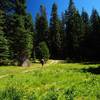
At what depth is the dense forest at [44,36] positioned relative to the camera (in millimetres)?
54250

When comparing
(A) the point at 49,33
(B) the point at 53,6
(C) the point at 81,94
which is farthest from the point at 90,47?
(C) the point at 81,94

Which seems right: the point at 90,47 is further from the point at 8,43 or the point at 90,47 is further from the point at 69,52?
the point at 8,43

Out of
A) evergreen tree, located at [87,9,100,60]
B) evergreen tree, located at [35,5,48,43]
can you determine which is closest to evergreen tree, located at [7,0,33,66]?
evergreen tree, located at [87,9,100,60]

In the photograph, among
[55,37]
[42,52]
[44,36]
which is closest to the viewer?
[42,52]

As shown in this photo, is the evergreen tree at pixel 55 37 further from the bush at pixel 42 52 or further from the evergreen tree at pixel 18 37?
the evergreen tree at pixel 18 37

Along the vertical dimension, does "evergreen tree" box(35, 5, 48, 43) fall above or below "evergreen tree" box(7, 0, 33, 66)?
above

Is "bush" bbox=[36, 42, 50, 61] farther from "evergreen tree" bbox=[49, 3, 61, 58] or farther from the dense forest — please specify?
"evergreen tree" bbox=[49, 3, 61, 58]

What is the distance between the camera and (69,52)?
86.6 metres

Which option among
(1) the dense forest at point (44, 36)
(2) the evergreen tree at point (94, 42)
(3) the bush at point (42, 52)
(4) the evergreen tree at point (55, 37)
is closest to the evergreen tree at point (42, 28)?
(1) the dense forest at point (44, 36)

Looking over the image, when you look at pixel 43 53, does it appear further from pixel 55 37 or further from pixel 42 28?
pixel 42 28

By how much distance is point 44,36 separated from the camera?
9500 cm

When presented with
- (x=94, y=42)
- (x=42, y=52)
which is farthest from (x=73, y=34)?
(x=42, y=52)

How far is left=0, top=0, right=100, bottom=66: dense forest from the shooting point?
54250 millimetres

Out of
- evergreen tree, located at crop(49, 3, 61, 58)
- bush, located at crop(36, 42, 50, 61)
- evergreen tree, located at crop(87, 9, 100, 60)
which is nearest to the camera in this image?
bush, located at crop(36, 42, 50, 61)
